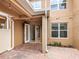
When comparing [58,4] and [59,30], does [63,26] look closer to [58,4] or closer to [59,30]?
[59,30]

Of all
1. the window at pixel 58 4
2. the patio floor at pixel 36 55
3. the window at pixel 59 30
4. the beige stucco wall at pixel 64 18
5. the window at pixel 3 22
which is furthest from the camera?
the window at pixel 58 4

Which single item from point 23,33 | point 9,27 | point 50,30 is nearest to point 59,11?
point 50,30

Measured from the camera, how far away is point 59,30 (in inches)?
581

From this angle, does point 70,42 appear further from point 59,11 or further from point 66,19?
point 59,11

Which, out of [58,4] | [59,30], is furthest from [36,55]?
[58,4]

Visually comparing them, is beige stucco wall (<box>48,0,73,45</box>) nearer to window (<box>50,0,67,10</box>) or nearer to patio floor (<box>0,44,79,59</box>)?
window (<box>50,0,67,10</box>)

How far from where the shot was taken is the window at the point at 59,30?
47.6ft

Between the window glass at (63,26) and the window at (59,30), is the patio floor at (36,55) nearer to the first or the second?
the window at (59,30)

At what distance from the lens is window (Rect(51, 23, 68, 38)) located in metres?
14.5

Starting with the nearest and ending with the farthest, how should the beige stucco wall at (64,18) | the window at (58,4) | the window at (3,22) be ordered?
the window at (3,22)
the beige stucco wall at (64,18)
the window at (58,4)

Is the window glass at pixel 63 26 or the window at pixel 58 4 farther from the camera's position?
the window at pixel 58 4

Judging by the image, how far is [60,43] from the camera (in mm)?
14273

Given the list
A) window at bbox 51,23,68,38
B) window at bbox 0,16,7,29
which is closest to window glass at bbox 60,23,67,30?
window at bbox 51,23,68,38

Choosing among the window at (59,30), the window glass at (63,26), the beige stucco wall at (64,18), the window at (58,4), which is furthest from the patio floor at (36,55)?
the window at (58,4)
